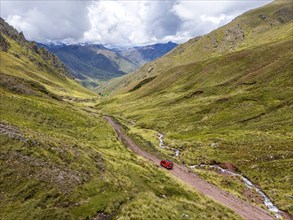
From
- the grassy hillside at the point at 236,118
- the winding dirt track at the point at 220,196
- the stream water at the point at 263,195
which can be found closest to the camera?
the winding dirt track at the point at 220,196

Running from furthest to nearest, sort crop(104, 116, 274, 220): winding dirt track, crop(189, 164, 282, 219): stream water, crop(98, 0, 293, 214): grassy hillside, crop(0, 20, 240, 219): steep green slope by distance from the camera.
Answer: crop(98, 0, 293, 214): grassy hillside, crop(189, 164, 282, 219): stream water, crop(104, 116, 274, 220): winding dirt track, crop(0, 20, 240, 219): steep green slope

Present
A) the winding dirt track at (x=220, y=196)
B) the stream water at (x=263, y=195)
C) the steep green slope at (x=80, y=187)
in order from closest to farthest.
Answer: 1. the steep green slope at (x=80, y=187)
2. the winding dirt track at (x=220, y=196)
3. the stream water at (x=263, y=195)

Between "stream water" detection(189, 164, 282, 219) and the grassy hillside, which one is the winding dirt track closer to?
"stream water" detection(189, 164, 282, 219)

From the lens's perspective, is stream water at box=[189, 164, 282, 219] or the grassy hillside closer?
stream water at box=[189, 164, 282, 219]

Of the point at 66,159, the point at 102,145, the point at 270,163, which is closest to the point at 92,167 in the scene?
the point at 66,159

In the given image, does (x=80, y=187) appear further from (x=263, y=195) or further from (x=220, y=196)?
(x=263, y=195)

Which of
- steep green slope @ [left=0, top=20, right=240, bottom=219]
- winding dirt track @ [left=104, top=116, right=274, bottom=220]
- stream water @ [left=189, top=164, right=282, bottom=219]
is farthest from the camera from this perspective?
stream water @ [left=189, top=164, right=282, bottom=219]

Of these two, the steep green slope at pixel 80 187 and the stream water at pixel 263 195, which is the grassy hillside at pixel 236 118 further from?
the steep green slope at pixel 80 187

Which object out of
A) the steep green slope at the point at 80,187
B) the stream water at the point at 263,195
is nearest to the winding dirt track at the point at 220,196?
the stream water at the point at 263,195

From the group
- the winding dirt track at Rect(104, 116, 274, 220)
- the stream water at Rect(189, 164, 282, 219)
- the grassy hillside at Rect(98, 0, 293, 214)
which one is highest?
the grassy hillside at Rect(98, 0, 293, 214)

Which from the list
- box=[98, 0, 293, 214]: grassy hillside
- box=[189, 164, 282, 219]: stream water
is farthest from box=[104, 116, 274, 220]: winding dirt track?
box=[98, 0, 293, 214]: grassy hillside

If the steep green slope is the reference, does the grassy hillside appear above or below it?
above

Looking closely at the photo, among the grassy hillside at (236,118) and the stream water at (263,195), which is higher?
the grassy hillside at (236,118)
